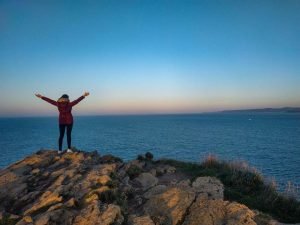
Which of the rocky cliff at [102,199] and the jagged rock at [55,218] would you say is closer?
the jagged rock at [55,218]

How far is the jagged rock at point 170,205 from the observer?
8.90 metres

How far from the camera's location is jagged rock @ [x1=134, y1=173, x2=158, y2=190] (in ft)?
41.4

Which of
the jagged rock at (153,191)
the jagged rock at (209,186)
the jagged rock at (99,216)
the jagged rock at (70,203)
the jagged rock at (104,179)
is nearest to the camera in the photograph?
the jagged rock at (99,216)

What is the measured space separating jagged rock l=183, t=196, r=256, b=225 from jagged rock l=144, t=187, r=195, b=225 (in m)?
0.25

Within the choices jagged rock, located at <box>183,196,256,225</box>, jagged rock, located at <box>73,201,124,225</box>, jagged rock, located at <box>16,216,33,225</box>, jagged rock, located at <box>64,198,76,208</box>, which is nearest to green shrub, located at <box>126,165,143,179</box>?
jagged rock, located at <box>64,198,76,208</box>

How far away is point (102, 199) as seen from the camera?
32.4ft

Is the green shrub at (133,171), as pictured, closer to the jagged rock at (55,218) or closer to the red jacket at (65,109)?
the red jacket at (65,109)

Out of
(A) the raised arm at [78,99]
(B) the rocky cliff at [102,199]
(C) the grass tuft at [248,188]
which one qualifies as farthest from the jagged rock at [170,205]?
(A) the raised arm at [78,99]

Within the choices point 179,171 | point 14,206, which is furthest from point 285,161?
point 14,206

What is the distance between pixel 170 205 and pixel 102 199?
7.02 ft

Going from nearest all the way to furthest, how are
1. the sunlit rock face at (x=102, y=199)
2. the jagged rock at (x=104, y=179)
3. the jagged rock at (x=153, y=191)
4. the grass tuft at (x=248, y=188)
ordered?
the sunlit rock face at (x=102, y=199) → the jagged rock at (x=153, y=191) → the jagged rock at (x=104, y=179) → the grass tuft at (x=248, y=188)

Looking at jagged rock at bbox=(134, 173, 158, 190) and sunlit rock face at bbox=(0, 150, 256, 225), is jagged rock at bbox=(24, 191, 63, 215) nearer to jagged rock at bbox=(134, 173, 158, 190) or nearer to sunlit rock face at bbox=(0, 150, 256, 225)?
sunlit rock face at bbox=(0, 150, 256, 225)

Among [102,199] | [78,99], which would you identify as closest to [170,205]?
[102,199]

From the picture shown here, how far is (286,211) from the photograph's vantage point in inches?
463
